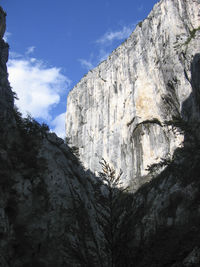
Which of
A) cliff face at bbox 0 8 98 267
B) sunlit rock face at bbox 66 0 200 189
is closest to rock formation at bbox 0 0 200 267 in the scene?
cliff face at bbox 0 8 98 267

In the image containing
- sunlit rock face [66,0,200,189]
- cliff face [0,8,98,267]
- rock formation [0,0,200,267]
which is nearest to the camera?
rock formation [0,0,200,267]

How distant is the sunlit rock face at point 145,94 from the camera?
35.2 m

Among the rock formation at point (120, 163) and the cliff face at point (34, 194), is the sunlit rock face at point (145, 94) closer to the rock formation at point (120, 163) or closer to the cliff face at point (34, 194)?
the rock formation at point (120, 163)

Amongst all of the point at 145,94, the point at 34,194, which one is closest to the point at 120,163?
the point at 145,94

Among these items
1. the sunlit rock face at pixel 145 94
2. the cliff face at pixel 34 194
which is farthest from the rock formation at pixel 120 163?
the sunlit rock face at pixel 145 94

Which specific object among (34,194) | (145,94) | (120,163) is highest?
(145,94)

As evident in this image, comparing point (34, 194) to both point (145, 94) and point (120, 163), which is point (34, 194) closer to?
point (120, 163)

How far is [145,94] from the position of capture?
1661 inches

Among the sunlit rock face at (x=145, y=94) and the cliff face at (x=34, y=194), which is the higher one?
the sunlit rock face at (x=145, y=94)

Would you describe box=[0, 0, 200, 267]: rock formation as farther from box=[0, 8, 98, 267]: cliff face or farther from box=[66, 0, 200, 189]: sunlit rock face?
box=[66, 0, 200, 189]: sunlit rock face

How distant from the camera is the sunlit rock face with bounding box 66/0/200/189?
115ft

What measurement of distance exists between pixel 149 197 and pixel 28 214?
17314mm

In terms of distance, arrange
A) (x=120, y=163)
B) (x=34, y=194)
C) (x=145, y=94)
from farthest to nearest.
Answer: (x=120, y=163), (x=145, y=94), (x=34, y=194)

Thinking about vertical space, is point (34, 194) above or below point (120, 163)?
below
